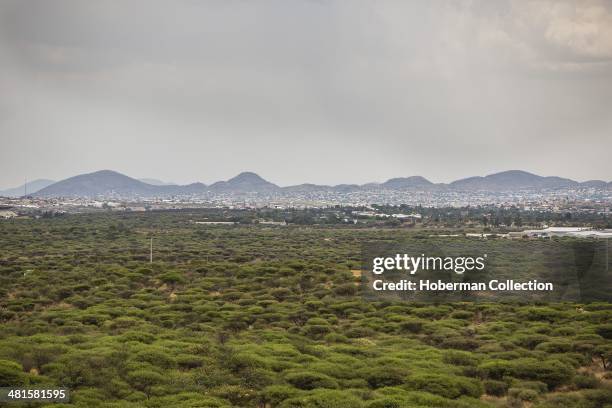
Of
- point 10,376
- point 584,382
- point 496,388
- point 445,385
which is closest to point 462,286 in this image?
point 584,382

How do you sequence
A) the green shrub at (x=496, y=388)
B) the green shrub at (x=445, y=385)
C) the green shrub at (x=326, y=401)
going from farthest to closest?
the green shrub at (x=496, y=388), the green shrub at (x=445, y=385), the green shrub at (x=326, y=401)

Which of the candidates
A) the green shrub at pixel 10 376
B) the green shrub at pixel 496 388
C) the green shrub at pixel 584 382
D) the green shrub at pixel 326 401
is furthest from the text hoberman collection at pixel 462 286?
the green shrub at pixel 10 376

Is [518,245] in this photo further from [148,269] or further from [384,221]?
[384,221]

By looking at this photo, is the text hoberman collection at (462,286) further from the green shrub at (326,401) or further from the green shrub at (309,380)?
the green shrub at (326,401)

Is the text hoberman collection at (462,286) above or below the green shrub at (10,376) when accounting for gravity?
below

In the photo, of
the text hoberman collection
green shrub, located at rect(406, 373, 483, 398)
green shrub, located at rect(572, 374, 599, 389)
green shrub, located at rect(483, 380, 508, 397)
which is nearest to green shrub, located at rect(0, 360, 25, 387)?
green shrub, located at rect(406, 373, 483, 398)

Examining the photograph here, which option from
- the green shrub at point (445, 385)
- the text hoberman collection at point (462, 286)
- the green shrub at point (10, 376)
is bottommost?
the green shrub at point (445, 385)

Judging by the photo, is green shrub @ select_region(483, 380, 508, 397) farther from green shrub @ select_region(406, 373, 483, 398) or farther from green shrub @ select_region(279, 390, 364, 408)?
green shrub @ select_region(279, 390, 364, 408)

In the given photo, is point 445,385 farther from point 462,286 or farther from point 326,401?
point 462,286
